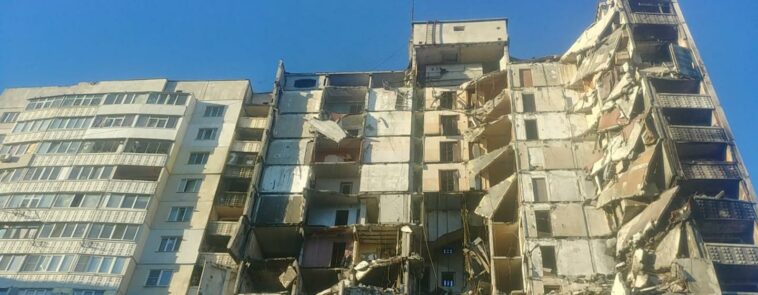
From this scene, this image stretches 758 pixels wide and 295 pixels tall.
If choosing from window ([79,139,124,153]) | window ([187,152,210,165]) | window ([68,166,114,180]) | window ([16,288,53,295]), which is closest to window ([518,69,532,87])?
window ([187,152,210,165])

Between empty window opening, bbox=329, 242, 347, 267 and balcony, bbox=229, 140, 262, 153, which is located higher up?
balcony, bbox=229, 140, 262, 153

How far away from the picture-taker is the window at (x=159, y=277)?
45.0m

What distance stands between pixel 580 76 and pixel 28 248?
4736 centimetres

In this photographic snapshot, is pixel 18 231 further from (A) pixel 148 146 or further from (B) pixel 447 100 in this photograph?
(B) pixel 447 100

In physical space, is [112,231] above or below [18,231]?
above

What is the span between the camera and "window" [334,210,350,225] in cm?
5000

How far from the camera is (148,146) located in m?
52.6

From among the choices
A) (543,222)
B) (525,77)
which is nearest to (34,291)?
(543,222)

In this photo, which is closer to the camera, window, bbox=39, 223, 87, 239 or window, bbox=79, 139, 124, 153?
window, bbox=39, 223, 87, 239

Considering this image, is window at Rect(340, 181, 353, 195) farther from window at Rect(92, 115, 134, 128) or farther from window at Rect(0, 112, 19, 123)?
window at Rect(0, 112, 19, 123)

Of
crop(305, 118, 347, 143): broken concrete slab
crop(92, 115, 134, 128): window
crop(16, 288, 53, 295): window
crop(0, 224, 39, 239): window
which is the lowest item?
crop(16, 288, 53, 295): window

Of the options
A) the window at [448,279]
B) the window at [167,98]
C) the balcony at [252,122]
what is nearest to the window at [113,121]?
the window at [167,98]

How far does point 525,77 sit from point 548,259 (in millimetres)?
19221

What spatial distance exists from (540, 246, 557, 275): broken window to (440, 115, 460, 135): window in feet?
57.1
